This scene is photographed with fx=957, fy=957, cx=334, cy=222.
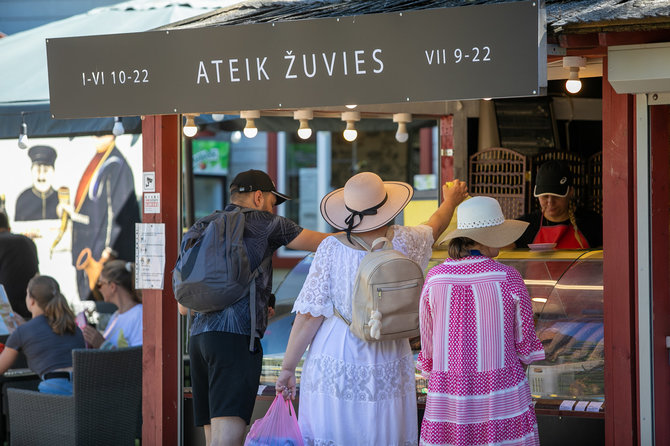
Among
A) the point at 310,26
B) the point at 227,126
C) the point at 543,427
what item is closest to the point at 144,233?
the point at 310,26

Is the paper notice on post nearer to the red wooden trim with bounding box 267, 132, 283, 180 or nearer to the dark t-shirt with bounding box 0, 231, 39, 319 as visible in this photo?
the dark t-shirt with bounding box 0, 231, 39, 319

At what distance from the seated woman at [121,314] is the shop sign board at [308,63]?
223 centimetres

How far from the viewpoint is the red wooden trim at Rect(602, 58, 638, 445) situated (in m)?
4.80

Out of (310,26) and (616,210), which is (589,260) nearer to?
(616,210)

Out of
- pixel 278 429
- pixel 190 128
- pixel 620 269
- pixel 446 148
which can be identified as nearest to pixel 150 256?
pixel 190 128

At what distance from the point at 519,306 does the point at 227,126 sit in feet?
17.9

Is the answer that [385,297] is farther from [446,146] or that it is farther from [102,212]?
[102,212]

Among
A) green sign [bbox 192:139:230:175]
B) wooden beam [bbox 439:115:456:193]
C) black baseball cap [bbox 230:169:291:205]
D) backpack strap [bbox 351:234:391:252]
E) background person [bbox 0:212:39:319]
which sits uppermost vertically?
green sign [bbox 192:139:230:175]

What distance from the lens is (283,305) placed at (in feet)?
23.4

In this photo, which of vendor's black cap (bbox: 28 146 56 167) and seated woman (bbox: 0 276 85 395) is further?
vendor's black cap (bbox: 28 146 56 167)

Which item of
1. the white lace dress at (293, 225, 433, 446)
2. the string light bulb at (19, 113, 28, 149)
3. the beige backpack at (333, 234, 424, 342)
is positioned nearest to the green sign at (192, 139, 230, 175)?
the string light bulb at (19, 113, 28, 149)

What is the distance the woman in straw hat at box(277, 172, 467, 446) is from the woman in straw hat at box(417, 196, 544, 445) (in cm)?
21

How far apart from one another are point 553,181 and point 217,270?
2630 mm

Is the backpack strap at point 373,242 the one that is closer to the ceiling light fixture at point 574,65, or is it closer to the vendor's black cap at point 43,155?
the ceiling light fixture at point 574,65
